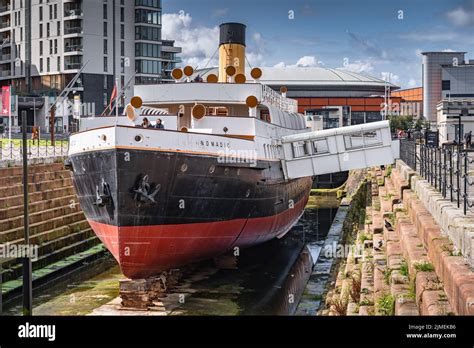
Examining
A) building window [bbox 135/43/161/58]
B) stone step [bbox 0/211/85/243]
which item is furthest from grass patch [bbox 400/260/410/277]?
building window [bbox 135/43/161/58]

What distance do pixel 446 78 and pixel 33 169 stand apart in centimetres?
4284

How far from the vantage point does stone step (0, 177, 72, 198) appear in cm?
2516

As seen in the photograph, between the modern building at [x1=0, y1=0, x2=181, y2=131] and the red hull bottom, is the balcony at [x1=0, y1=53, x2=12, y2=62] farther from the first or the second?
the red hull bottom

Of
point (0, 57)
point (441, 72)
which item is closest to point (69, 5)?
point (0, 57)

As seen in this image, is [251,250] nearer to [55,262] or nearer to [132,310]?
[55,262]

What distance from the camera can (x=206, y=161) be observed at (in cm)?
1938

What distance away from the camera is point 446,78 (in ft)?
200

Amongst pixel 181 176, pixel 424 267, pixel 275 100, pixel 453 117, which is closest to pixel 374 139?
pixel 275 100

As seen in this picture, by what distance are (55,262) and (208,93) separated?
815cm

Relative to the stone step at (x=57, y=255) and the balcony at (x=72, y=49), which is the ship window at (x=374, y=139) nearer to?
the stone step at (x=57, y=255)

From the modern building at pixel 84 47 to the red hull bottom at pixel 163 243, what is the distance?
28995 millimetres

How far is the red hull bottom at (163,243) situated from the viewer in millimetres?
18031

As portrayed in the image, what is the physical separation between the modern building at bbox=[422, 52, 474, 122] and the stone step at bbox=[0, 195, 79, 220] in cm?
3759

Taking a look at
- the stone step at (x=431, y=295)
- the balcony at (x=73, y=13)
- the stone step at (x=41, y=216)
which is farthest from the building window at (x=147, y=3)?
the stone step at (x=431, y=295)
